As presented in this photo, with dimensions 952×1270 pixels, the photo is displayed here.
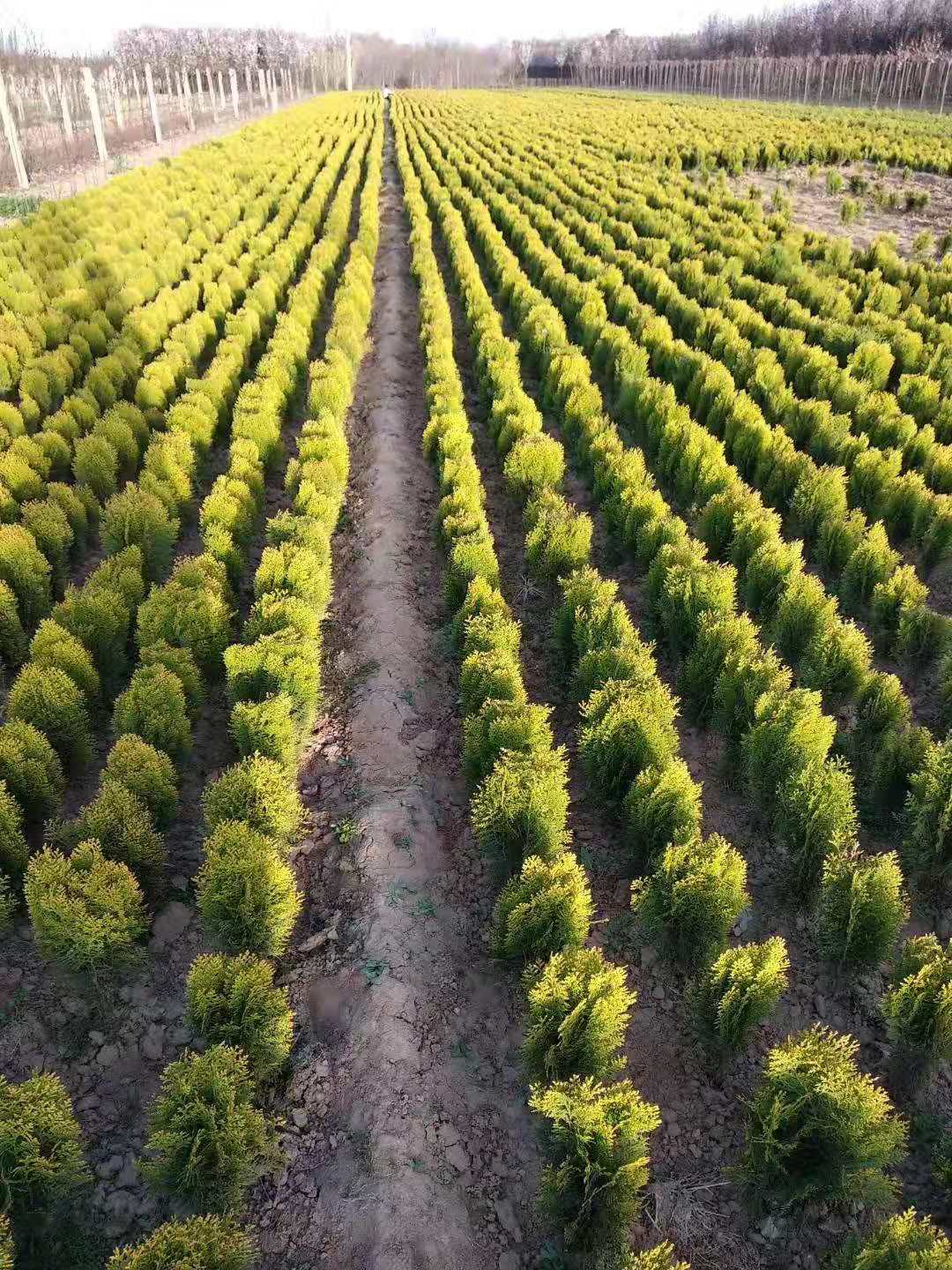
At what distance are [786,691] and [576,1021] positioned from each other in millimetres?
2676

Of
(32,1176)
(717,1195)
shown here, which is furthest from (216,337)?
(717,1195)

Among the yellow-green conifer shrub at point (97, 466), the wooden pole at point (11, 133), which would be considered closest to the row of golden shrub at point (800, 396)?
the yellow-green conifer shrub at point (97, 466)

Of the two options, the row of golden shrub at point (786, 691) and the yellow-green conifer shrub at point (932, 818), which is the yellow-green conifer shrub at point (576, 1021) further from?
the yellow-green conifer shrub at point (932, 818)

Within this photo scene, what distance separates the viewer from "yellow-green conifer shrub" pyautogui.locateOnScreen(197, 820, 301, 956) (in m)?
4.31

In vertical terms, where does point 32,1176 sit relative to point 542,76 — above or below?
below

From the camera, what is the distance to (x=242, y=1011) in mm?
3879

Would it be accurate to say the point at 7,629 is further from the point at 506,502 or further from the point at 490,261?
the point at 490,261

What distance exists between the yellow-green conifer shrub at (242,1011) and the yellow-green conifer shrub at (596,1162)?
4.27ft

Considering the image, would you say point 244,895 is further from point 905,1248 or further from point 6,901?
point 905,1248

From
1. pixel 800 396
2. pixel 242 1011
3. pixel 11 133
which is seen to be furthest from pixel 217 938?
pixel 11 133

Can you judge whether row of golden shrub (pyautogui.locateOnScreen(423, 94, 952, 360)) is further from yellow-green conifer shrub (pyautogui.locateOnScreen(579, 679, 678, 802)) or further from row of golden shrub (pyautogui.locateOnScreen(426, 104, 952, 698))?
yellow-green conifer shrub (pyautogui.locateOnScreen(579, 679, 678, 802))

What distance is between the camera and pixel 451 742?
6215mm

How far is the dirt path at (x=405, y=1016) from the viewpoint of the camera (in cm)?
354

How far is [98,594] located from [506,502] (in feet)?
15.0
